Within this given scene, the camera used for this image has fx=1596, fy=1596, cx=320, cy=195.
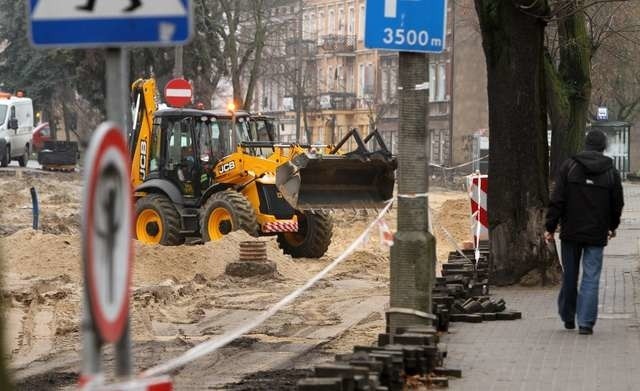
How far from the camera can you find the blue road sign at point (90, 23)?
5.95 meters

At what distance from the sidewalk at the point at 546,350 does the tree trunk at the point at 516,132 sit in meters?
0.71

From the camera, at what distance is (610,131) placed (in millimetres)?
65125

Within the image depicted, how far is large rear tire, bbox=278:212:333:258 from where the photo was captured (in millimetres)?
28359

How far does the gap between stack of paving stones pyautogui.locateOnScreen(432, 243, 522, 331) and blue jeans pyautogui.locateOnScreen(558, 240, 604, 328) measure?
107 cm

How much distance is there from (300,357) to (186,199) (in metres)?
14.5

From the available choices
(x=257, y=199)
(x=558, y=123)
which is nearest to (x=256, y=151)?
(x=257, y=199)

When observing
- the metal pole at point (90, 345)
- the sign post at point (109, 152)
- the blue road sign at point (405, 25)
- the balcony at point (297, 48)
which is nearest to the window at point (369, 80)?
the balcony at point (297, 48)

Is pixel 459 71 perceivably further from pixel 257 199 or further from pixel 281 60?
pixel 257 199

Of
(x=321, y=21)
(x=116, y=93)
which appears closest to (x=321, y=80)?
(x=321, y=21)

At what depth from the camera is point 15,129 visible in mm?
57281

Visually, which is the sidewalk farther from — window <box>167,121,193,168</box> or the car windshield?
the car windshield

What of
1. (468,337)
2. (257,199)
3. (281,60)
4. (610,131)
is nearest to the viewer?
(468,337)

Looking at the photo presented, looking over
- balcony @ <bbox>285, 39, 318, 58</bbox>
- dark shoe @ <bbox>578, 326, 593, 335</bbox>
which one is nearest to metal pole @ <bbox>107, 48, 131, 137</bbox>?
dark shoe @ <bbox>578, 326, 593, 335</bbox>

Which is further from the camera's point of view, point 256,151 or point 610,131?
point 610,131
